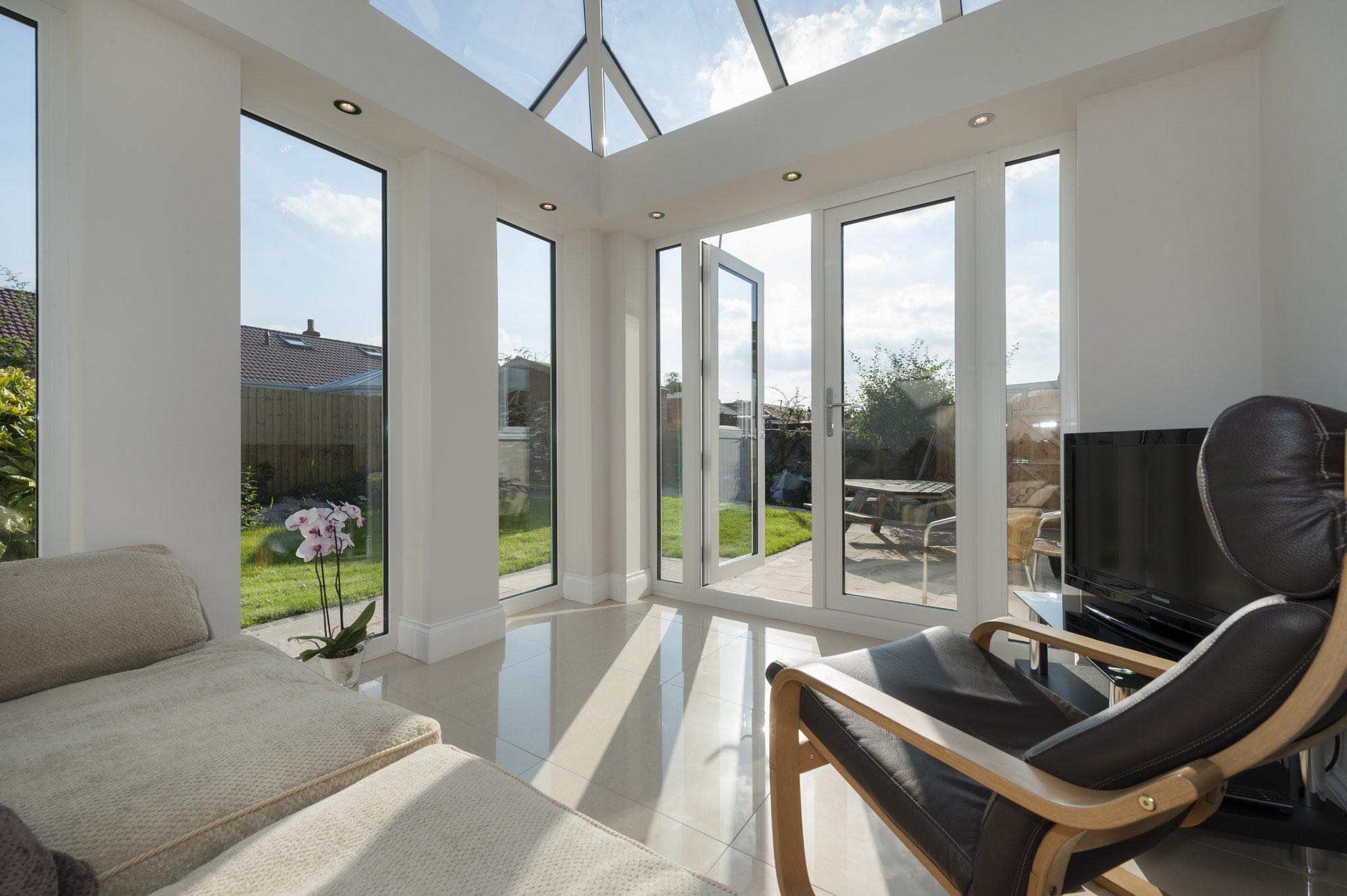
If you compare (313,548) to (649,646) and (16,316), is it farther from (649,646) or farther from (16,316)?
(649,646)

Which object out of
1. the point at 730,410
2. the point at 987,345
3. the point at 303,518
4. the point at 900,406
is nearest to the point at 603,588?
the point at 730,410

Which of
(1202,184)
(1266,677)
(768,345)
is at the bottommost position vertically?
(1266,677)

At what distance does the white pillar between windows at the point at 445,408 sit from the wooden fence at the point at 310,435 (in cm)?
17

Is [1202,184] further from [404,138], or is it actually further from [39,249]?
[39,249]

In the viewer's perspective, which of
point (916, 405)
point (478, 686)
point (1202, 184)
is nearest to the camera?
point (1202, 184)

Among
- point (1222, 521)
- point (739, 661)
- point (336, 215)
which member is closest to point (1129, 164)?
point (1222, 521)

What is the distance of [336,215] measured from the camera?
285cm

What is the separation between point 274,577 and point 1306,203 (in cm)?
414

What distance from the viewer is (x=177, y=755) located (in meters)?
1.11

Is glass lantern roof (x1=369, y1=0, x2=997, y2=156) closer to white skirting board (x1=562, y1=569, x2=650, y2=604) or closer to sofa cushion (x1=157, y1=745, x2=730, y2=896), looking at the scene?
white skirting board (x1=562, y1=569, x2=650, y2=604)

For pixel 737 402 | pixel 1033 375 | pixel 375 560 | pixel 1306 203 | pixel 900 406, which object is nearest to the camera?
pixel 1306 203

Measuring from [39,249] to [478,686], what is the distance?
2.26 m

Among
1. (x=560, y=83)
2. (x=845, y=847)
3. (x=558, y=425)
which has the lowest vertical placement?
(x=845, y=847)

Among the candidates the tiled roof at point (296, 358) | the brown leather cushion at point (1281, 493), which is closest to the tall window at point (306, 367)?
the tiled roof at point (296, 358)
